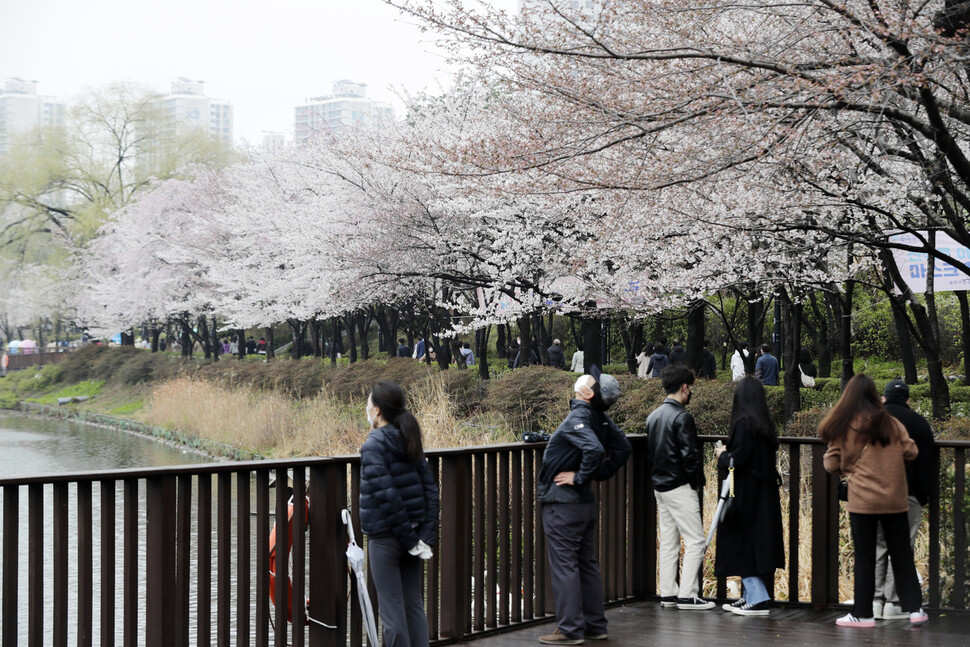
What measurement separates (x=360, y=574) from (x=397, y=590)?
21 centimetres

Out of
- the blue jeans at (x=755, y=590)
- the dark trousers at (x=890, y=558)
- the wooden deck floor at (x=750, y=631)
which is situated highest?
the dark trousers at (x=890, y=558)

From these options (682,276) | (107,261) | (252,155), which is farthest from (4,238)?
(682,276)

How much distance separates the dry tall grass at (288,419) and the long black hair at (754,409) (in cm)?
699

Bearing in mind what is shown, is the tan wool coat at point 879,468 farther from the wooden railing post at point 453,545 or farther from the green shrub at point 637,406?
the green shrub at point 637,406

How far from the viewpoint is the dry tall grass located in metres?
16.6

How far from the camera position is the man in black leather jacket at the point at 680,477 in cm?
703

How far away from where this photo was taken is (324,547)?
5.56 meters

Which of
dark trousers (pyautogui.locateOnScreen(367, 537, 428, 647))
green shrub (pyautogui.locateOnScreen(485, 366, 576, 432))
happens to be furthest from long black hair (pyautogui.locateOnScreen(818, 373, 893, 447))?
green shrub (pyautogui.locateOnScreen(485, 366, 576, 432))

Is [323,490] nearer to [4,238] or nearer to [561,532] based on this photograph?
[561,532]

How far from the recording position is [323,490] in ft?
18.3

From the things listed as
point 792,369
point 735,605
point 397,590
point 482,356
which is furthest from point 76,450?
point 397,590

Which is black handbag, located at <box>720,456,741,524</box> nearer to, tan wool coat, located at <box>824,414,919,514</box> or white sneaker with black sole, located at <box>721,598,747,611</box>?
white sneaker with black sole, located at <box>721,598,747,611</box>

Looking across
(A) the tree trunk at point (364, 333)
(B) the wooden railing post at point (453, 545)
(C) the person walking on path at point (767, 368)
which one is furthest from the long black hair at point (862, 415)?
(A) the tree trunk at point (364, 333)

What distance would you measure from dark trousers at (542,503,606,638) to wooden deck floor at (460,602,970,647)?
165 mm
